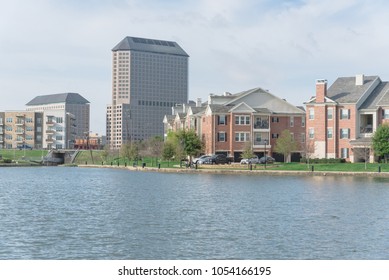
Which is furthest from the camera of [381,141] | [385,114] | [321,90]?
[321,90]

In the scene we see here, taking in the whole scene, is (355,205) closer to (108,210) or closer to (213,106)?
(108,210)

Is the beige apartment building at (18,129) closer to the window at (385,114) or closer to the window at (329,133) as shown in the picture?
the window at (329,133)

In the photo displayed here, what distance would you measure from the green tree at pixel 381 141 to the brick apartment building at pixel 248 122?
1664cm

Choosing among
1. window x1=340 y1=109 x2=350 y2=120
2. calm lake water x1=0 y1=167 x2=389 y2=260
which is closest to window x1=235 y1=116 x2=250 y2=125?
window x1=340 y1=109 x2=350 y2=120

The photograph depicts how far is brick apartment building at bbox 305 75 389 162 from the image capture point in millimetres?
84062

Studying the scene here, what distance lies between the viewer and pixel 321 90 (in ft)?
281

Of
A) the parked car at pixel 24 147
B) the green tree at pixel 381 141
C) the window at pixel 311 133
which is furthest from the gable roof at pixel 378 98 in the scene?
the parked car at pixel 24 147

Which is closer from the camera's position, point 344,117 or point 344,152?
point 344,152

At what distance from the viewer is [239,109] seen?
3802 inches

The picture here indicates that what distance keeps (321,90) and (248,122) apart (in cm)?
1460

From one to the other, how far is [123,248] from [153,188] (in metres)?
30.2

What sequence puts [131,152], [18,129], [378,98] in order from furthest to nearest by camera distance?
[18,129] < [131,152] < [378,98]

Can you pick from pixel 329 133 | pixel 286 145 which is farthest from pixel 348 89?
pixel 286 145

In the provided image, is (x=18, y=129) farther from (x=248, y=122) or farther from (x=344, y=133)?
(x=344, y=133)
